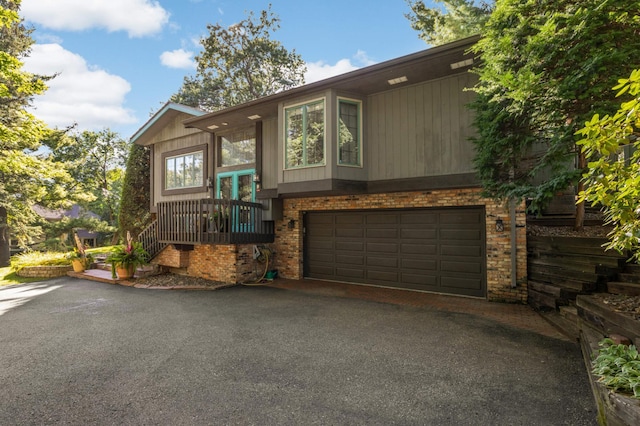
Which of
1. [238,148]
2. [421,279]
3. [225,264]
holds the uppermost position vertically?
[238,148]

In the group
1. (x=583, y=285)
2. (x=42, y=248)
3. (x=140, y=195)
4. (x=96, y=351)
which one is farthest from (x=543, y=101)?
(x=42, y=248)

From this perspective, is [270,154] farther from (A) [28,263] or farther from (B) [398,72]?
(A) [28,263]

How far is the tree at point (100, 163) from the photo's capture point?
23922mm

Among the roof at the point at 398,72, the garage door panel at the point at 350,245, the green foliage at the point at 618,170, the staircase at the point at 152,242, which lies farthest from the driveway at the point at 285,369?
the roof at the point at 398,72

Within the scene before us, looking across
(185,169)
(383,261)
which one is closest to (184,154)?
(185,169)

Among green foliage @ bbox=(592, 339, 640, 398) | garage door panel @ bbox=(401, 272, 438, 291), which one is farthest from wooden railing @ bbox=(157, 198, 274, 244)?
green foliage @ bbox=(592, 339, 640, 398)

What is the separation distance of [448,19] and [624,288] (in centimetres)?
1311

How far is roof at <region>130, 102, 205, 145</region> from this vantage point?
11.3m

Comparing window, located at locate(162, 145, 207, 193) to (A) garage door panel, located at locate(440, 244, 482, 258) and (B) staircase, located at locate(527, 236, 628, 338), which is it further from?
(B) staircase, located at locate(527, 236, 628, 338)

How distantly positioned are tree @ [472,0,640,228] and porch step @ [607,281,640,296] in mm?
1488

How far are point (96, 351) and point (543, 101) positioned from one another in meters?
7.30

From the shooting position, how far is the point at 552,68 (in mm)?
4102

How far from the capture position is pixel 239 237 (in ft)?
28.8

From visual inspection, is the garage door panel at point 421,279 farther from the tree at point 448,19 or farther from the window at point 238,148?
the tree at point 448,19
